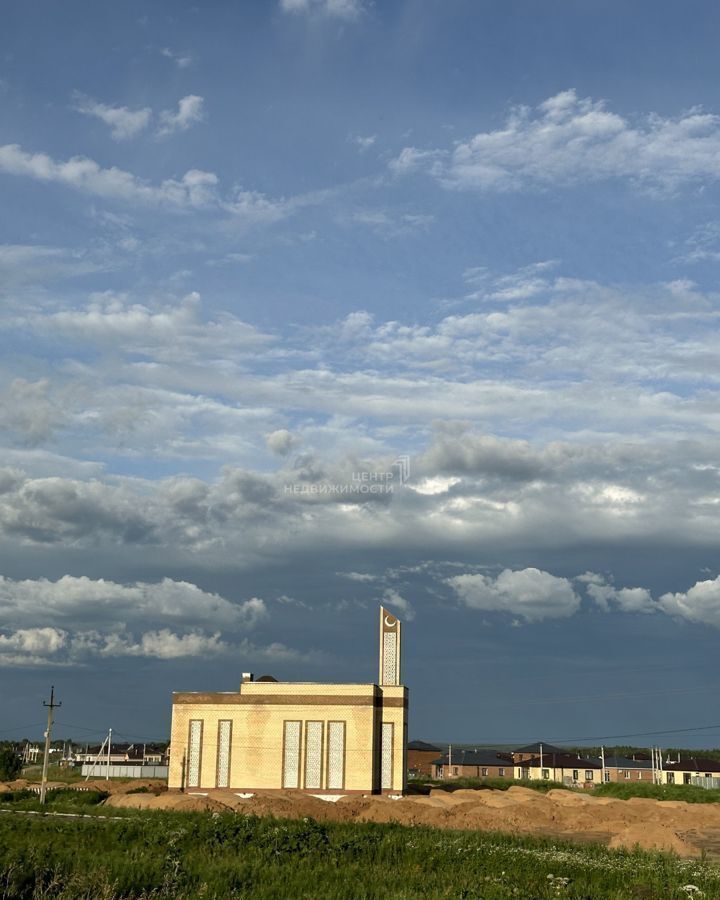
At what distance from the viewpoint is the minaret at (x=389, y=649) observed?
263ft

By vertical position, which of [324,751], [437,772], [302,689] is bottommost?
[437,772]

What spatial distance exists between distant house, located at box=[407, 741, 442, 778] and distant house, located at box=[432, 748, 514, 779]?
7.18m

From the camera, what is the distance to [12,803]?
226 ft

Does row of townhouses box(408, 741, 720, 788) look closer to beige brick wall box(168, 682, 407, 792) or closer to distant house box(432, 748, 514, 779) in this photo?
distant house box(432, 748, 514, 779)

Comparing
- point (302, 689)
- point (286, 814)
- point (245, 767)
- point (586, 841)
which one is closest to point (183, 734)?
point (245, 767)

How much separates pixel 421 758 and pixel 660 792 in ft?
249

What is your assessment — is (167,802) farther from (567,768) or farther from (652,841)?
(567,768)

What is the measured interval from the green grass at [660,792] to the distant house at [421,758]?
6184cm

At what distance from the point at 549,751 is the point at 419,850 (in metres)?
142

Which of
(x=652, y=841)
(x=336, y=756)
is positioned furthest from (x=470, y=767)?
(x=652, y=841)

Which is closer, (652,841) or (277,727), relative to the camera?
(652,841)

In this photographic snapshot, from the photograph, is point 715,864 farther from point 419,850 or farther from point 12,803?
point 12,803

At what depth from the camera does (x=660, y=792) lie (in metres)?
99.4

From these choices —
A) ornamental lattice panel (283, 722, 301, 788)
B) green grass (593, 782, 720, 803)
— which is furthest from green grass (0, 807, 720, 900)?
green grass (593, 782, 720, 803)
